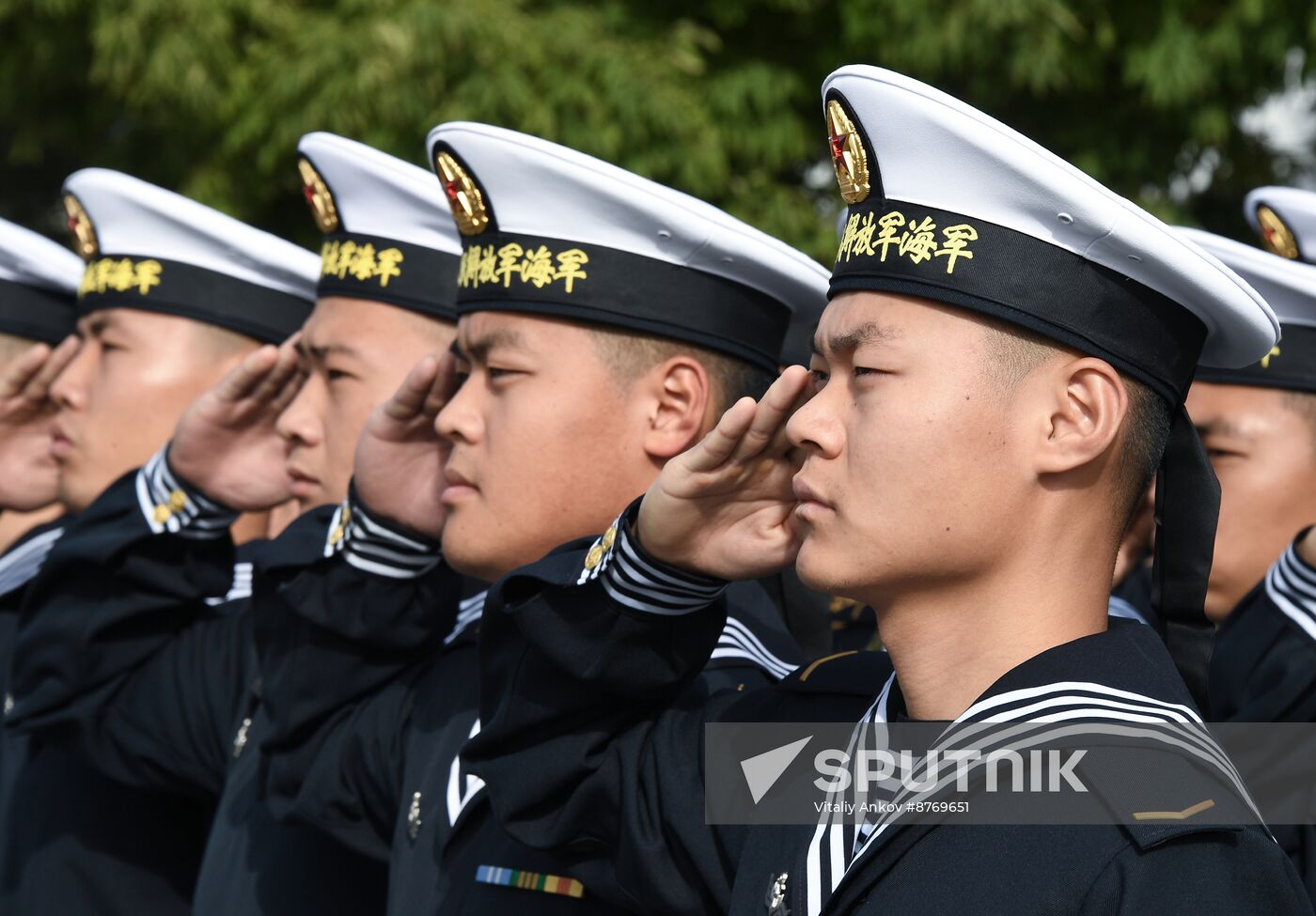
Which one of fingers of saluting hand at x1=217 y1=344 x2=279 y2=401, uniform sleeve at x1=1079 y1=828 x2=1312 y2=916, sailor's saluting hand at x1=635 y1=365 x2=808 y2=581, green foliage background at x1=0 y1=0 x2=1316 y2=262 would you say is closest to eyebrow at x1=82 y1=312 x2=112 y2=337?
fingers of saluting hand at x1=217 y1=344 x2=279 y2=401

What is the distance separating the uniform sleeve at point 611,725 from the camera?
2639 millimetres

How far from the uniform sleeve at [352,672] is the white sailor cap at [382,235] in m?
0.64

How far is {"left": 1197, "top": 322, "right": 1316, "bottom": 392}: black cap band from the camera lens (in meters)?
3.67

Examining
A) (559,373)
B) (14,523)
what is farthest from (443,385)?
(14,523)

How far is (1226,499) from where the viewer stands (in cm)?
378

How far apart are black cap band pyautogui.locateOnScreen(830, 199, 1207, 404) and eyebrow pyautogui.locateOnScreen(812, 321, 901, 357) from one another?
0.19 ft

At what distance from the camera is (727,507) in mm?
2645

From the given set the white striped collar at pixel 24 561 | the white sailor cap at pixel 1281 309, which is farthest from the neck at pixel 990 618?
the white striped collar at pixel 24 561

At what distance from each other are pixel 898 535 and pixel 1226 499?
5.94 feet

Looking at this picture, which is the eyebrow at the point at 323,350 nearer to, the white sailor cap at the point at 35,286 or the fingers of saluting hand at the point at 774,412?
the fingers of saluting hand at the point at 774,412

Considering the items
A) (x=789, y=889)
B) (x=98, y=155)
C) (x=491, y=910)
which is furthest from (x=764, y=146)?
(x=789, y=889)

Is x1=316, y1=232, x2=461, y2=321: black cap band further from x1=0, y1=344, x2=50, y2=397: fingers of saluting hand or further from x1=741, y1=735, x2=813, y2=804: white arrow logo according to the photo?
x1=741, y1=735, x2=813, y2=804: white arrow logo

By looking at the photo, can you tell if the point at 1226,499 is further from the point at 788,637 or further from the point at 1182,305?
the point at 1182,305

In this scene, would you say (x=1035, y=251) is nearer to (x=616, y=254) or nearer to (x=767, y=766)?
(x=767, y=766)
